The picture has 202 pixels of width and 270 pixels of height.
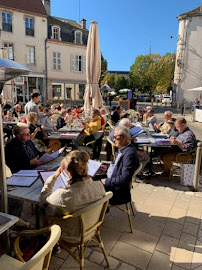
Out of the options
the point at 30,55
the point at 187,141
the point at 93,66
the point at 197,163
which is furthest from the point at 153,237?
the point at 30,55

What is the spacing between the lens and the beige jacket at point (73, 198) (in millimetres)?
2064

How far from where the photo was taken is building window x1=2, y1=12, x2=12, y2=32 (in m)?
19.7

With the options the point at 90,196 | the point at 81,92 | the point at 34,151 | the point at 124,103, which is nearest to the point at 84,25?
the point at 81,92

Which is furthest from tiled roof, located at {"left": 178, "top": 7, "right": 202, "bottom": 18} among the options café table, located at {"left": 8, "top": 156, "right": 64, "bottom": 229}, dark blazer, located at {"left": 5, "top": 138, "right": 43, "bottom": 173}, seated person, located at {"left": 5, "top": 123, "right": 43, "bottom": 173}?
café table, located at {"left": 8, "top": 156, "right": 64, "bottom": 229}

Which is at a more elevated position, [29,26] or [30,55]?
[29,26]

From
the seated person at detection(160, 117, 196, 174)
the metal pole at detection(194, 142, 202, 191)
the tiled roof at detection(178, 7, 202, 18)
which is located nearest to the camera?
the metal pole at detection(194, 142, 202, 191)

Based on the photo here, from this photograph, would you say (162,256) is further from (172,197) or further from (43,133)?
(43,133)

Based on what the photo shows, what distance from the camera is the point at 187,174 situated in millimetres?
4648

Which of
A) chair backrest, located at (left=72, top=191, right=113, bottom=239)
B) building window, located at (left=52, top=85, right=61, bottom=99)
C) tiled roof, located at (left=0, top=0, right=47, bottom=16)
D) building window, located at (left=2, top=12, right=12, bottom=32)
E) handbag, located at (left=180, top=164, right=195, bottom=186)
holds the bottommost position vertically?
handbag, located at (left=180, top=164, right=195, bottom=186)

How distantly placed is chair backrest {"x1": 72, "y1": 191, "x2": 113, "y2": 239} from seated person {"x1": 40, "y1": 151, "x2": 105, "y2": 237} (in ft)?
0.24

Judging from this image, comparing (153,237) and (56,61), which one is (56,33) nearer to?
(56,61)

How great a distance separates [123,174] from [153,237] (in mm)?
1016

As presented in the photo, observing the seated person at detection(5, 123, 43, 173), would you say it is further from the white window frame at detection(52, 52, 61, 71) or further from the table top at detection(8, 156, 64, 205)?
the white window frame at detection(52, 52, 61, 71)

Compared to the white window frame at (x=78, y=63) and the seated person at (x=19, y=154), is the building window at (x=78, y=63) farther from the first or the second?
the seated person at (x=19, y=154)
